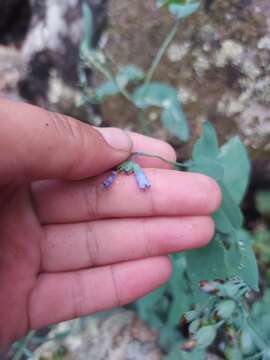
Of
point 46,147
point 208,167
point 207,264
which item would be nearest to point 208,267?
point 207,264

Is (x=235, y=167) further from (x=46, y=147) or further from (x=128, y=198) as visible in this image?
(x=46, y=147)

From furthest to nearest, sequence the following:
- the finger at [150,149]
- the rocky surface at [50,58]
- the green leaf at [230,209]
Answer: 1. the rocky surface at [50,58]
2. the finger at [150,149]
3. the green leaf at [230,209]

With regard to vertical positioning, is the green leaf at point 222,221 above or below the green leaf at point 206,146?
below

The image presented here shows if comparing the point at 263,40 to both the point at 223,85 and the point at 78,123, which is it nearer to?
the point at 223,85

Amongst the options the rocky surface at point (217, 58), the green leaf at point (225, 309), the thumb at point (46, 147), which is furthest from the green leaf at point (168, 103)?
the green leaf at point (225, 309)

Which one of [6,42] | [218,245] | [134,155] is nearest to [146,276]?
[218,245]

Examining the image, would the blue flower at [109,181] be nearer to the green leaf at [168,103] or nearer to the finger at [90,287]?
the finger at [90,287]

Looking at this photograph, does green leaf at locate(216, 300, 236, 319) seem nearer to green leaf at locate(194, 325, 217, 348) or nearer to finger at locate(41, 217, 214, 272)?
green leaf at locate(194, 325, 217, 348)
